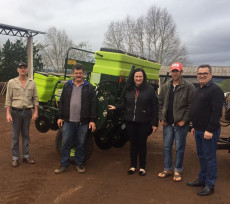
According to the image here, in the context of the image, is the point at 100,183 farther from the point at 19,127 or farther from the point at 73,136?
the point at 19,127

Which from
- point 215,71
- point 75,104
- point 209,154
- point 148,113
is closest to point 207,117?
point 209,154

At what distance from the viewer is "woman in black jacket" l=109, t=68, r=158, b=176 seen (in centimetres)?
409

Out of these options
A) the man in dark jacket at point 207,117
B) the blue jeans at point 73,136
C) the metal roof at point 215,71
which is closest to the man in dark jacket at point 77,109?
the blue jeans at point 73,136

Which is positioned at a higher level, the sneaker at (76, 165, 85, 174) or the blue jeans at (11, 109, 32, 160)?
the blue jeans at (11, 109, 32, 160)

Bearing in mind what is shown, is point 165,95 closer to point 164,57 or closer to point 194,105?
point 194,105

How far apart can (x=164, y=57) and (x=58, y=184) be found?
30.3m

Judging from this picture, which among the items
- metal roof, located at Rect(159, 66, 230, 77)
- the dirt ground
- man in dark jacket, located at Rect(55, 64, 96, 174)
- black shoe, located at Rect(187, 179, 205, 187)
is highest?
metal roof, located at Rect(159, 66, 230, 77)

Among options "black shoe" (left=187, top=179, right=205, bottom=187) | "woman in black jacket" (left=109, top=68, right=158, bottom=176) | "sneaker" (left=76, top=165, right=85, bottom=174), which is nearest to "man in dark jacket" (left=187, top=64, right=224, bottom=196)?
"black shoe" (left=187, top=179, right=205, bottom=187)

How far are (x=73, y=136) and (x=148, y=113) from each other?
4.34ft

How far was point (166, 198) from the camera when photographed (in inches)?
138

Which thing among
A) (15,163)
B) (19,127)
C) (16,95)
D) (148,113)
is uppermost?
(16,95)

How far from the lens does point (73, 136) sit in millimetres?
4359

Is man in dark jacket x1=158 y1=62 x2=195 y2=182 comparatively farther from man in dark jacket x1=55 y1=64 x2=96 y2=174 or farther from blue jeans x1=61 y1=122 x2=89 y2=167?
blue jeans x1=61 y1=122 x2=89 y2=167

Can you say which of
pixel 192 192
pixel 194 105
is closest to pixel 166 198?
pixel 192 192
